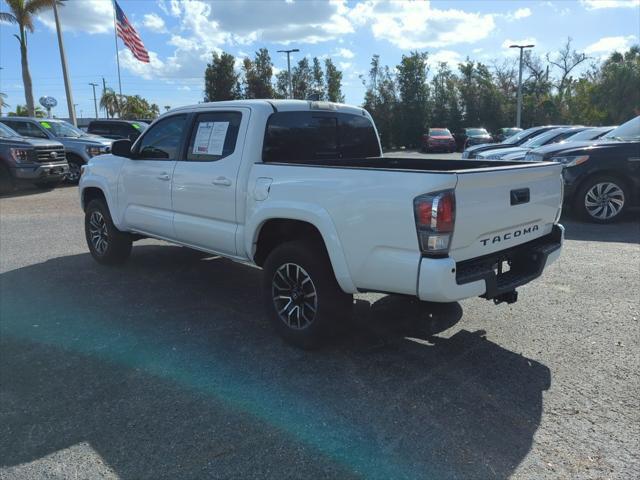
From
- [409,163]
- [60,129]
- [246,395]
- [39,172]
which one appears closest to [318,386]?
[246,395]

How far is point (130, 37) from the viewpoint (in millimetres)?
25234

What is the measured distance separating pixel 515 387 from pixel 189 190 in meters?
3.25

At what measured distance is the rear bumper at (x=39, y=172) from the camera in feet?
43.4

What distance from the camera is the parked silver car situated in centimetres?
1556

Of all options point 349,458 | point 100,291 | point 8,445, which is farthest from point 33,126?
point 349,458

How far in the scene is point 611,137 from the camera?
916cm

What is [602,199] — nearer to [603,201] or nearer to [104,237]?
[603,201]

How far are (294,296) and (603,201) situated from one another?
679 centimetres

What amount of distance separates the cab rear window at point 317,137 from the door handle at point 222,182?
37 centimetres

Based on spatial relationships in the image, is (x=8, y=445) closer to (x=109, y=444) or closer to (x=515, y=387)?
(x=109, y=444)

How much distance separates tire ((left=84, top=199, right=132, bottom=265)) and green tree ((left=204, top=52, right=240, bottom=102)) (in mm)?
36567

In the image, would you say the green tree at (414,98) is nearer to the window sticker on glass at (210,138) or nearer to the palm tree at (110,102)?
the window sticker on glass at (210,138)

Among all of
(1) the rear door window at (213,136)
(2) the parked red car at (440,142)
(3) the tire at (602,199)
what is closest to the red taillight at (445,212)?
(1) the rear door window at (213,136)

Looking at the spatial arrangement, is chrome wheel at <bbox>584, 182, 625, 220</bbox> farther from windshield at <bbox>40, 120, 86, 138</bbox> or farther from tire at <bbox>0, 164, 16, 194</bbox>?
windshield at <bbox>40, 120, 86, 138</bbox>
